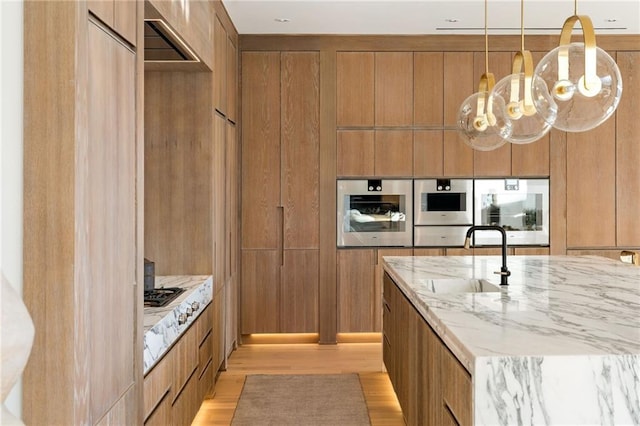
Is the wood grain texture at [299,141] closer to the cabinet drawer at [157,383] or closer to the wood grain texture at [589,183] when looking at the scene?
the wood grain texture at [589,183]

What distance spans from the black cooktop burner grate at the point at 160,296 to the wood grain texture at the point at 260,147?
1936mm

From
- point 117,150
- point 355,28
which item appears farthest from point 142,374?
point 355,28

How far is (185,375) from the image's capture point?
283 cm

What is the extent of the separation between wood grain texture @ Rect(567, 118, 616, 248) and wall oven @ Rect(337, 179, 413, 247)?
1468 mm

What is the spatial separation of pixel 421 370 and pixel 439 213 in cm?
278

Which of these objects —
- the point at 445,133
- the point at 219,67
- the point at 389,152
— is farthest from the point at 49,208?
the point at 445,133

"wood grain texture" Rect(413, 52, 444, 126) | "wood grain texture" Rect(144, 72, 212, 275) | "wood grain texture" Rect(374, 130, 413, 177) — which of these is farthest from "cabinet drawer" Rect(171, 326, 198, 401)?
"wood grain texture" Rect(413, 52, 444, 126)

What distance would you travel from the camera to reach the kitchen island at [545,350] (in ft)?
4.92

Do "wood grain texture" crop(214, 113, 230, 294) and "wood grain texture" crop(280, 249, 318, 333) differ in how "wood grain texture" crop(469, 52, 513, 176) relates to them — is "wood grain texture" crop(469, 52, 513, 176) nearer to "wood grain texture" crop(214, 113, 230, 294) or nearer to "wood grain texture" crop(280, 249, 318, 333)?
"wood grain texture" crop(280, 249, 318, 333)

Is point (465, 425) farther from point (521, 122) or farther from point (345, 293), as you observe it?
point (345, 293)

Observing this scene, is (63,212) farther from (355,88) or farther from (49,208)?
(355,88)

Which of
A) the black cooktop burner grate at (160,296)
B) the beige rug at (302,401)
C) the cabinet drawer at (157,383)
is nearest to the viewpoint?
the cabinet drawer at (157,383)

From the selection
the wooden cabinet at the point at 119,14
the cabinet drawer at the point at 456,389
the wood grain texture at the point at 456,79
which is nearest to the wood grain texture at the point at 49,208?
the wooden cabinet at the point at 119,14

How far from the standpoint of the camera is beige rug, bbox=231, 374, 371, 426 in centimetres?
330
